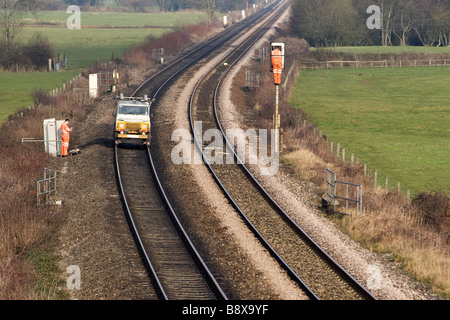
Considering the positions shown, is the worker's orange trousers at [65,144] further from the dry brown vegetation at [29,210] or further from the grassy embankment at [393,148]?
the grassy embankment at [393,148]

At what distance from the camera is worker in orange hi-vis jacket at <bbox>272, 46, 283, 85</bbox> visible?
29125 mm

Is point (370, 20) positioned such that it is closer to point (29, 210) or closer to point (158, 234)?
point (158, 234)

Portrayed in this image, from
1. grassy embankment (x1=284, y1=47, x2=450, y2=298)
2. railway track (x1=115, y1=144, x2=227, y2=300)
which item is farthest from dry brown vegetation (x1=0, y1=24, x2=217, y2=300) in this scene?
grassy embankment (x1=284, y1=47, x2=450, y2=298)

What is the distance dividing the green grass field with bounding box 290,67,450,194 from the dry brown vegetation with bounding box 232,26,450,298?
3.12m

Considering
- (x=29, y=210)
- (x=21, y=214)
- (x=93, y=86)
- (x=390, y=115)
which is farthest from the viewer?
(x=390, y=115)

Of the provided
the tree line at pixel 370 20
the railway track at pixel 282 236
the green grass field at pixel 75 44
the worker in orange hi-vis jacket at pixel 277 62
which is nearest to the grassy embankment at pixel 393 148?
the railway track at pixel 282 236

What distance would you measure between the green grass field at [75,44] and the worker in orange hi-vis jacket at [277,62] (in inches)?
768

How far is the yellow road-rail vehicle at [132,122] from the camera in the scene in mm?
30375

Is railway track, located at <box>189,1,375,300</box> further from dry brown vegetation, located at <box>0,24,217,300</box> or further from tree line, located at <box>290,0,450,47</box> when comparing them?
tree line, located at <box>290,0,450,47</box>

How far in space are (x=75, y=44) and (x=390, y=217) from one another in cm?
7696

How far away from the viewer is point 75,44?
3595 inches

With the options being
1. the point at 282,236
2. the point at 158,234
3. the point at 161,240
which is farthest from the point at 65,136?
the point at 282,236

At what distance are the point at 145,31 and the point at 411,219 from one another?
9231 centimetres

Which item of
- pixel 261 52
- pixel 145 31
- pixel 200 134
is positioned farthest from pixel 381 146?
pixel 145 31
